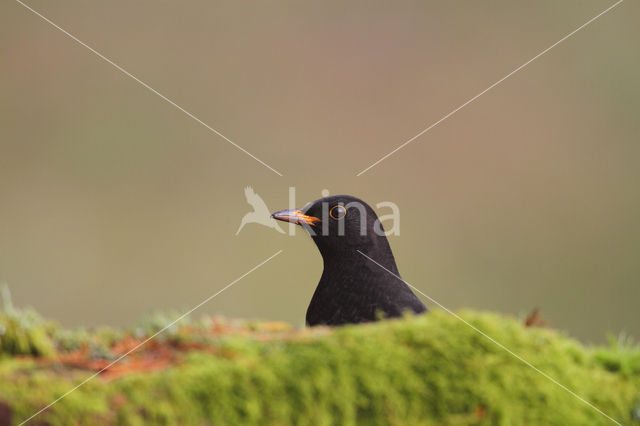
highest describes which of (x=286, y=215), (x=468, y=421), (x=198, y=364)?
(x=286, y=215)

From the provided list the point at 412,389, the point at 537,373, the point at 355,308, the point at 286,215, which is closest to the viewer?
the point at 412,389

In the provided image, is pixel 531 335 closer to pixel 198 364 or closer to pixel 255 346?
pixel 255 346

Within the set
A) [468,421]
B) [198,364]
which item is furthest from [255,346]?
[468,421]

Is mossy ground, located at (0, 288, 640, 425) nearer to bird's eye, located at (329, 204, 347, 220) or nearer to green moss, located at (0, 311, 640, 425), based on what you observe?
green moss, located at (0, 311, 640, 425)

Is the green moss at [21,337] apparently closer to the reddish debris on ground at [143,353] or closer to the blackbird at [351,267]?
the reddish debris on ground at [143,353]

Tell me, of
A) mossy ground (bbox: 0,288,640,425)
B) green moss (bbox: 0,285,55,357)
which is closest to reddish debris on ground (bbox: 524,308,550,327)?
mossy ground (bbox: 0,288,640,425)

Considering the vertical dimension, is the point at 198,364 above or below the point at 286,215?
below

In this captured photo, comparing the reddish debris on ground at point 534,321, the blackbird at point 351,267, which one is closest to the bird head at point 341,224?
the blackbird at point 351,267

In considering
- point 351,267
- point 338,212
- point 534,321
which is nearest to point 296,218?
point 338,212

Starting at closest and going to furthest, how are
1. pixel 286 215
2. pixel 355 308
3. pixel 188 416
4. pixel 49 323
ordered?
pixel 188 416 → pixel 49 323 → pixel 355 308 → pixel 286 215
